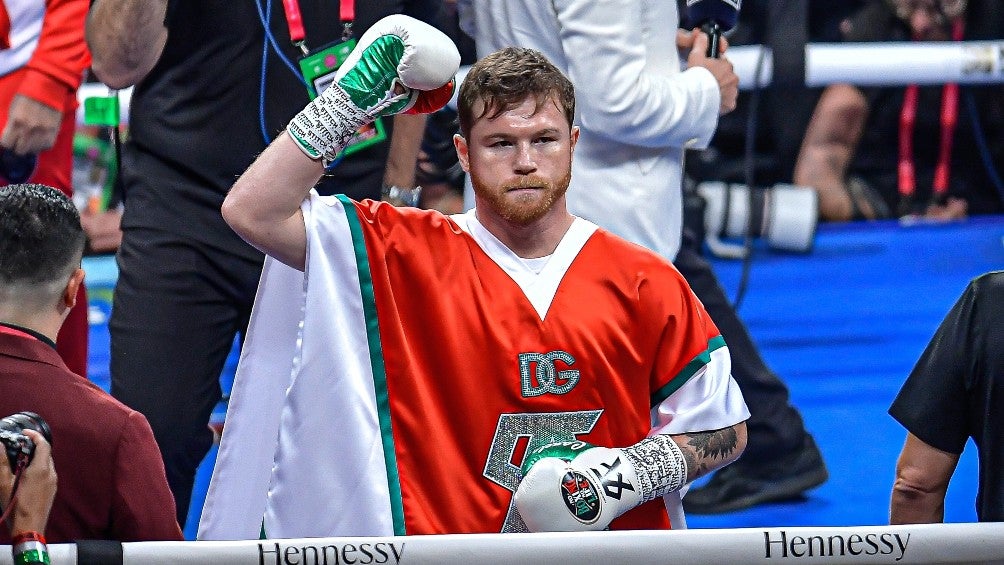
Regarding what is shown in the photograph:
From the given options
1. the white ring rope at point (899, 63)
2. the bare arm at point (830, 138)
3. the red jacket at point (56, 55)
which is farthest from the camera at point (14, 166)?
the bare arm at point (830, 138)

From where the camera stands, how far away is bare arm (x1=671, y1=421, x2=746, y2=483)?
98.8 inches

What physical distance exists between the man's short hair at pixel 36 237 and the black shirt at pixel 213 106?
40.9 inches

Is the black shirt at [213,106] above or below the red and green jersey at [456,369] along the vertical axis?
above

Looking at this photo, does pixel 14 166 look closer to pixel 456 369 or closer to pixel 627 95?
pixel 627 95

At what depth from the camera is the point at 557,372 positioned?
250 cm

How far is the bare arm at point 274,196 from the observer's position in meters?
2.49

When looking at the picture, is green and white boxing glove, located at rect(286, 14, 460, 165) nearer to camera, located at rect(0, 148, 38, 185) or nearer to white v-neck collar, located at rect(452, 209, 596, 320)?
white v-neck collar, located at rect(452, 209, 596, 320)

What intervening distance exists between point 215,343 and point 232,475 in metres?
0.75

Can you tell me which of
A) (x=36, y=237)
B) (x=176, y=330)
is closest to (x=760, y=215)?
(x=176, y=330)

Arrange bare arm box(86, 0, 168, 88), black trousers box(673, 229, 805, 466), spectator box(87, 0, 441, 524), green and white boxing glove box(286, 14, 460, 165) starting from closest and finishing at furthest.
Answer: green and white boxing glove box(286, 14, 460, 165)
bare arm box(86, 0, 168, 88)
spectator box(87, 0, 441, 524)
black trousers box(673, 229, 805, 466)

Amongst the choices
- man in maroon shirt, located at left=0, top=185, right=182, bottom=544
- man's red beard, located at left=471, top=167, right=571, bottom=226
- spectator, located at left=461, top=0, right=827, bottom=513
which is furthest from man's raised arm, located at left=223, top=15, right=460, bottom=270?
spectator, located at left=461, top=0, right=827, bottom=513

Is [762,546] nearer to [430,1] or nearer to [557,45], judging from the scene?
[557,45]

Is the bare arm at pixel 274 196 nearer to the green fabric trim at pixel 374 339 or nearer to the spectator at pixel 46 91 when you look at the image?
the green fabric trim at pixel 374 339

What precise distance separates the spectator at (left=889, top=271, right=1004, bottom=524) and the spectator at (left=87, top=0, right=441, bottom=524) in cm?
151
